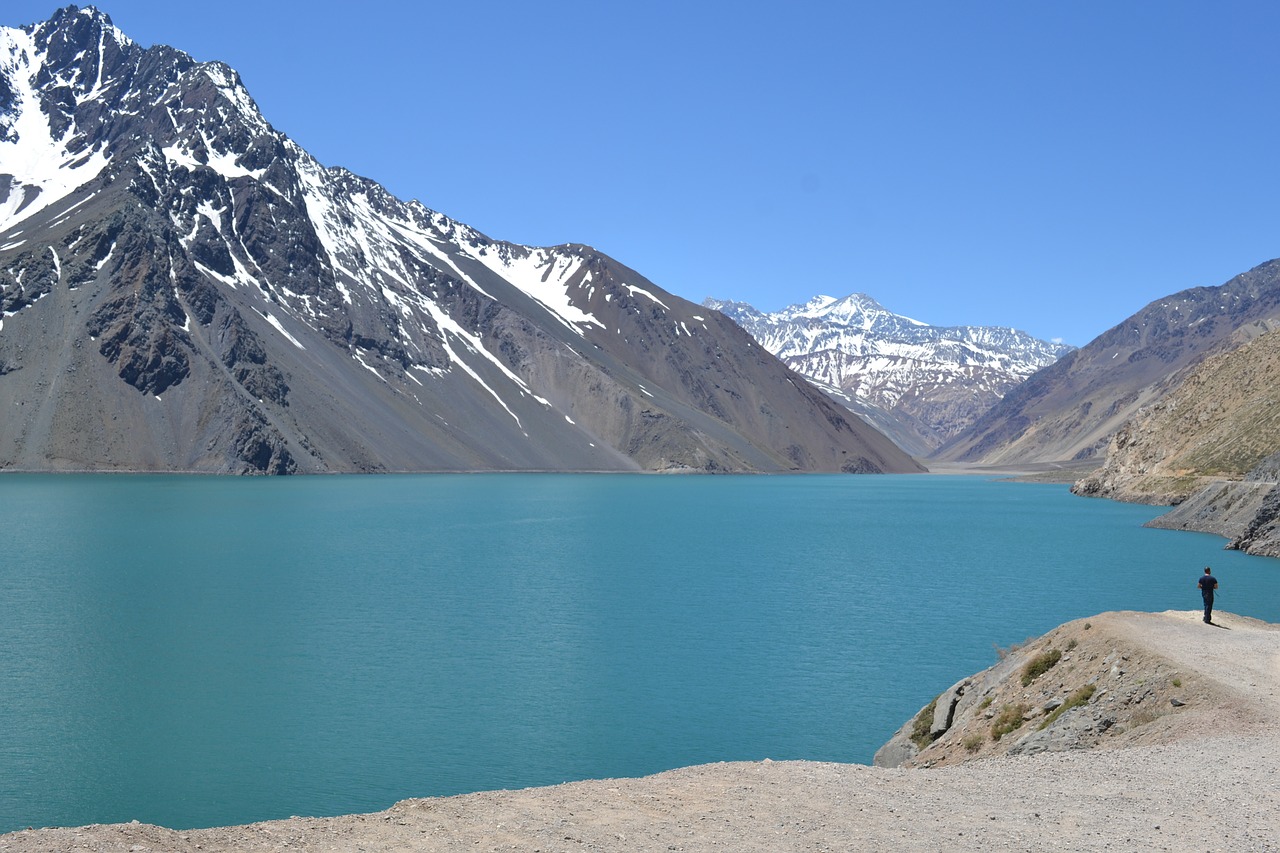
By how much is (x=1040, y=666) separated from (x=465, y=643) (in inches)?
1042

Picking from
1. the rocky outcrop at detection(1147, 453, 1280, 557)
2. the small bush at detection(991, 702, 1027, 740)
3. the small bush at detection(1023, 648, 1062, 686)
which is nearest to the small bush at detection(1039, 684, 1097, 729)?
the small bush at detection(991, 702, 1027, 740)

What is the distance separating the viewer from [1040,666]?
98.0ft

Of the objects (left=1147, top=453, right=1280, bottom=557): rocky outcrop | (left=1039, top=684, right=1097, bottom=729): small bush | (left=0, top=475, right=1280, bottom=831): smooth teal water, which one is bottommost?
(left=0, top=475, right=1280, bottom=831): smooth teal water

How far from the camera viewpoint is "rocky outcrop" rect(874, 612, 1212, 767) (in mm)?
24766

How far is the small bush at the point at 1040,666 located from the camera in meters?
29.7

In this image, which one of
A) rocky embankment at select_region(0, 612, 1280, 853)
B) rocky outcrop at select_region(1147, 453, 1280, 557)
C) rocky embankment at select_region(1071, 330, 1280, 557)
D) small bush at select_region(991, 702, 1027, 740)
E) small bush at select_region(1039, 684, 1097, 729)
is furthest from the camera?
rocky embankment at select_region(1071, 330, 1280, 557)

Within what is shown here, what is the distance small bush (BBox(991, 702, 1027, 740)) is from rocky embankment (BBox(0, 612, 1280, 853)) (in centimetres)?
6

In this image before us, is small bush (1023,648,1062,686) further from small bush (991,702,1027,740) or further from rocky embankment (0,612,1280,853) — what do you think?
small bush (991,702,1027,740)

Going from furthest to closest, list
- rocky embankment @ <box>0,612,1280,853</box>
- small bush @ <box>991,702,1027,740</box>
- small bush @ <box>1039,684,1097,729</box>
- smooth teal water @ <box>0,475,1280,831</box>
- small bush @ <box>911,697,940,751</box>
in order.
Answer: smooth teal water @ <box>0,475,1280,831</box> → small bush @ <box>911,697,940,751</box> → small bush @ <box>991,702,1027,740</box> → small bush @ <box>1039,684,1097,729</box> → rocky embankment @ <box>0,612,1280,853</box>

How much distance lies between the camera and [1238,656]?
2958 cm

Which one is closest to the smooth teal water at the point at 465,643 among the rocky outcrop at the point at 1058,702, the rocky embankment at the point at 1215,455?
the rocky outcrop at the point at 1058,702

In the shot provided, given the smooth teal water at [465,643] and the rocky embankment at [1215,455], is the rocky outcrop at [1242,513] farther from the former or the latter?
the smooth teal water at [465,643]

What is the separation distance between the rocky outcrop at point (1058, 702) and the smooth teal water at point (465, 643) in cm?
326

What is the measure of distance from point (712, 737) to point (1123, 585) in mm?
45543
